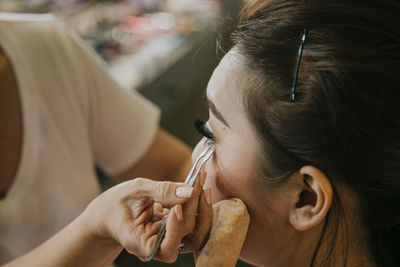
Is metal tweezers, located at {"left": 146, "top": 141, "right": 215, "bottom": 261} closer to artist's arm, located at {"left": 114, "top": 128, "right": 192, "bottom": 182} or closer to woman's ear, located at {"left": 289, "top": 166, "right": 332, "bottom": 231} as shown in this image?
woman's ear, located at {"left": 289, "top": 166, "right": 332, "bottom": 231}

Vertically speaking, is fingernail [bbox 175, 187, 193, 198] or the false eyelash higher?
the false eyelash

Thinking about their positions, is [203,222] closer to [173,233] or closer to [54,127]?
[173,233]

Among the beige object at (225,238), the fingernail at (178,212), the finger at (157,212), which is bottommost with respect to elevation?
the beige object at (225,238)

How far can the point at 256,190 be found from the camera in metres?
0.55

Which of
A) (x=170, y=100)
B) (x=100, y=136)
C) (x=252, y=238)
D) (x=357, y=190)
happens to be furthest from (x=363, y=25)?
(x=170, y=100)

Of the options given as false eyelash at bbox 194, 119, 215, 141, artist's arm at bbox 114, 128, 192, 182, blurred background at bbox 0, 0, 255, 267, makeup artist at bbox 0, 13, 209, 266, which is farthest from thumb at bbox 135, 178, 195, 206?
blurred background at bbox 0, 0, 255, 267

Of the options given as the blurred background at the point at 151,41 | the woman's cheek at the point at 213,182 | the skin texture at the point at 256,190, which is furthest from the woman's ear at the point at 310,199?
the blurred background at the point at 151,41

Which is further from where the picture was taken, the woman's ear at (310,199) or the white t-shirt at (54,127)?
the white t-shirt at (54,127)

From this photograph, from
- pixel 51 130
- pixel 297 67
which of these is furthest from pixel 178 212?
pixel 51 130

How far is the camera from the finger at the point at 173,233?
0.48 meters

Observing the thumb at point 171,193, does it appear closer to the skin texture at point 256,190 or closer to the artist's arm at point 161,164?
the skin texture at point 256,190

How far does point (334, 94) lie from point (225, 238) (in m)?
0.24

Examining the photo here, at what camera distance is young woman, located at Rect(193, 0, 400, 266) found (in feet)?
1.47

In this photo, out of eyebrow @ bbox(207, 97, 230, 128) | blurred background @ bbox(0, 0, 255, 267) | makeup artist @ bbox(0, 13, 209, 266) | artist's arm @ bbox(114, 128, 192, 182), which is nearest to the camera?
eyebrow @ bbox(207, 97, 230, 128)
